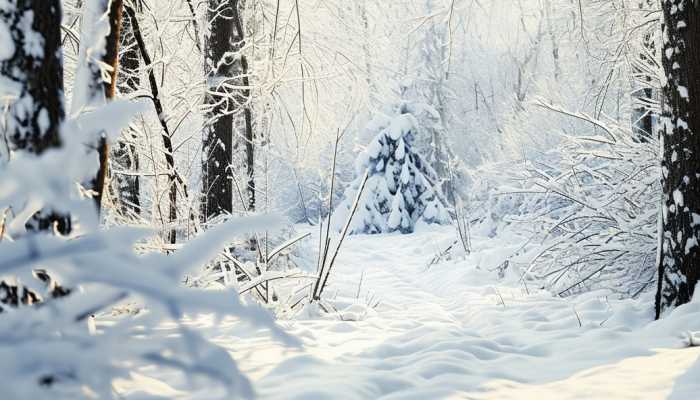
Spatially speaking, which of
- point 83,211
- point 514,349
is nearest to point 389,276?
Result: point 514,349

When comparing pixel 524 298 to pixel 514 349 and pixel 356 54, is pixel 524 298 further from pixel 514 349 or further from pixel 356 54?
pixel 356 54

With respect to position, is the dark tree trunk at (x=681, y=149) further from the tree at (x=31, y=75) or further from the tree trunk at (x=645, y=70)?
the tree at (x=31, y=75)

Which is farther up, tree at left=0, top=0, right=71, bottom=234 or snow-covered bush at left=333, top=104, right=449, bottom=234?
tree at left=0, top=0, right=71, bottom=234

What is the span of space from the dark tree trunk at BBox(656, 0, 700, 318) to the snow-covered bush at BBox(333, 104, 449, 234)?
1340 centimetres

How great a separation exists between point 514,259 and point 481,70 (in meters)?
18.8

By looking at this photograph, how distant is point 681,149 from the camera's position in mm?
3977

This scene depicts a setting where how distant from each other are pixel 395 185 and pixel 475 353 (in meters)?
14.6

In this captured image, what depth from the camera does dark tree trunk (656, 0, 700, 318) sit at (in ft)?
12.8

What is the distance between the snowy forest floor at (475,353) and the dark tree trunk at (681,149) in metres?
0.27

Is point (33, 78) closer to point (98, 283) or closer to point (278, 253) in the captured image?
point (98, 283)

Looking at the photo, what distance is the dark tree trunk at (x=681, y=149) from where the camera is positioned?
3.91 m

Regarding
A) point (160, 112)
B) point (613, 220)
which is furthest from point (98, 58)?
point (613, 220)

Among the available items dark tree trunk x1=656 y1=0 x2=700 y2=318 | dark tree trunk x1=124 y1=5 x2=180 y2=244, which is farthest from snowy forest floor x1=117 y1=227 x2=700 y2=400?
dark tree trunk x1=124 y1=5 x2=180 y2=244

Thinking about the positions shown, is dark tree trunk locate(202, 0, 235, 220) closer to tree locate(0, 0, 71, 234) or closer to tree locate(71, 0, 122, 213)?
tree locate(71, 0, 122, 213)
